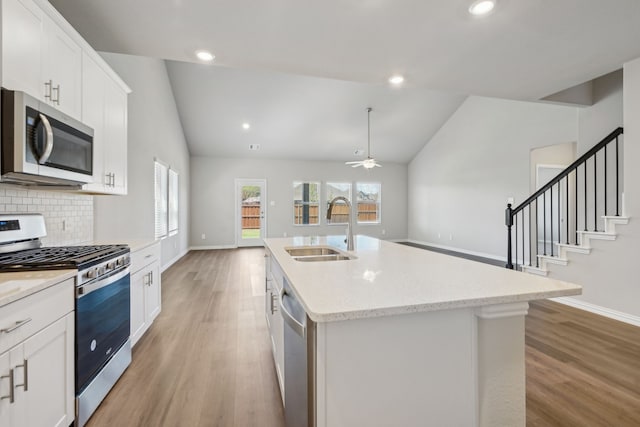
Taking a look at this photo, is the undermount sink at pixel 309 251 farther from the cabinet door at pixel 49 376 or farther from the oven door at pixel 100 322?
the cabinet door at pixel 49 376

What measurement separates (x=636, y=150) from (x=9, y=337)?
16.1 ft

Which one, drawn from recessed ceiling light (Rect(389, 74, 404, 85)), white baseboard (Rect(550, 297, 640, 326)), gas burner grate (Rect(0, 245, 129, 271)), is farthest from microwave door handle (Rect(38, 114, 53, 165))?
white baseboard (Rect(550, 297, 640, 326))

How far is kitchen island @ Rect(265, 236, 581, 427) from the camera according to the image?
0.99 metres

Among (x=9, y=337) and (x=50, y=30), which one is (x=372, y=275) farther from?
(x=50, y=30)

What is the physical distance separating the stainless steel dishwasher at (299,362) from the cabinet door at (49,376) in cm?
104

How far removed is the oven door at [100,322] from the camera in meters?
1.55

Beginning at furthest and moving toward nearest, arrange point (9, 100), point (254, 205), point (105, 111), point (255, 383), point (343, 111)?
point (254, 205) → point (343, 111) → point (105, 111) → point (255, 383) → point (9, 100)

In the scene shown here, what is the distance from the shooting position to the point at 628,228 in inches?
119

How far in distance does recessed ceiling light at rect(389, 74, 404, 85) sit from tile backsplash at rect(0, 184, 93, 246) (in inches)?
130

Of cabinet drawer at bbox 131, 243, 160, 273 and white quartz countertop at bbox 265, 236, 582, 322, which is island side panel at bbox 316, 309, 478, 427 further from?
cabinet drawer at bbox 131, 243, 160, 273

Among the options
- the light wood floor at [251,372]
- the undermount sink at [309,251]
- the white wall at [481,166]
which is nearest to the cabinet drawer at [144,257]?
the light wood floor at [251,372]

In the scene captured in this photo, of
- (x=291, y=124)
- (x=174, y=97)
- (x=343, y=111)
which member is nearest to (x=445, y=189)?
(x=343, y=111)

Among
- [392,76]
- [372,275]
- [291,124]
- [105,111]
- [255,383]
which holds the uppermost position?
[291,124]

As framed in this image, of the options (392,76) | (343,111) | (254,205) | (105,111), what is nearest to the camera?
(105,111)
